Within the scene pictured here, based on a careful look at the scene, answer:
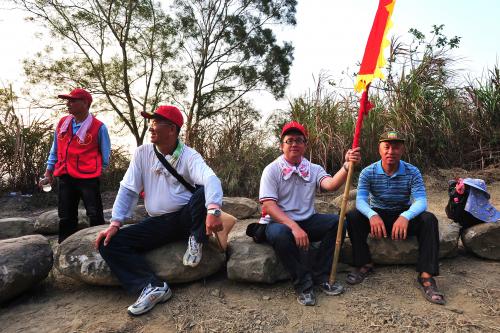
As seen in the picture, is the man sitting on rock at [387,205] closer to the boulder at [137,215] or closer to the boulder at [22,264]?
the boulder at [22,264]

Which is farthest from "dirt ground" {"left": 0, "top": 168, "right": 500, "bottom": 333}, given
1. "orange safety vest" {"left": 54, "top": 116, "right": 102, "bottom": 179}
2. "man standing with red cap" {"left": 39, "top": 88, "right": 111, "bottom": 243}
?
"orange safety vest" {"left": 54, "top": 116, "right": 102, "bottom": 179}

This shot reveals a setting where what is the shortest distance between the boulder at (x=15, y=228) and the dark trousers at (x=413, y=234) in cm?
421

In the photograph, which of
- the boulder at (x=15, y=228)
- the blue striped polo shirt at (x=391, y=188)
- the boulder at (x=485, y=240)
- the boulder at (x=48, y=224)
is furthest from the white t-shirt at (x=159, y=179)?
the boulder at (x=15, y=228)

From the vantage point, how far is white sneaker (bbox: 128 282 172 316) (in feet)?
8.03

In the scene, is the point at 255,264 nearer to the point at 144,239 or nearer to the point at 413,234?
the point at 144,239

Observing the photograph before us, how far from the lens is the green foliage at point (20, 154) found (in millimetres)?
7207

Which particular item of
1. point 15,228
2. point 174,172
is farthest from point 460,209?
point 15,228

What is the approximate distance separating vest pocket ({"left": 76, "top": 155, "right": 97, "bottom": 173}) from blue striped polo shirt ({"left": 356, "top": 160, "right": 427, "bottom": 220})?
8.19ft

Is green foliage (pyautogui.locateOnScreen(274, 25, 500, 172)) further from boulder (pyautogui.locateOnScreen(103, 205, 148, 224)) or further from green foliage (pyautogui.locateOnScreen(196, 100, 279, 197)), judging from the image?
boulder (pyautogui.locateOnScreen(103, 205, 148, 224))

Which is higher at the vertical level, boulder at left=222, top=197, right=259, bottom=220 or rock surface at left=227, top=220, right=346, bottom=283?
boulder at left=222, top=197, right=259, bottom=220

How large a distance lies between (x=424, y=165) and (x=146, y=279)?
544 cm

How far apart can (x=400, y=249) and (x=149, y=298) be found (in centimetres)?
196

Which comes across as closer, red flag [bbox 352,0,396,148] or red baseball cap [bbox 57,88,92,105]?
red flag [bbox 352,0,396,148]

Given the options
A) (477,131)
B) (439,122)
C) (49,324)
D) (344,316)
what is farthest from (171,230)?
(477,131)
